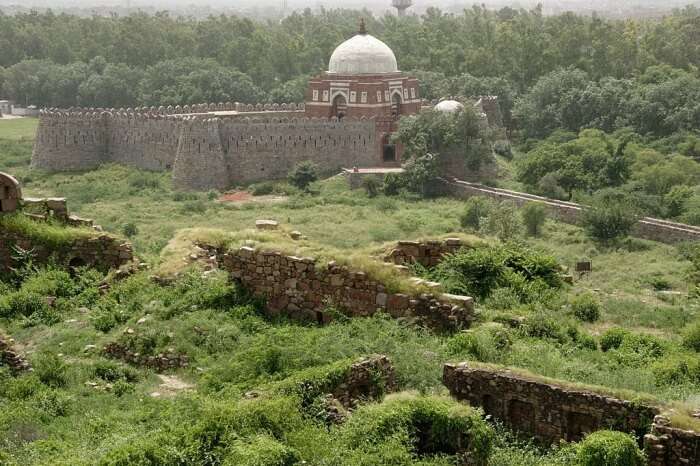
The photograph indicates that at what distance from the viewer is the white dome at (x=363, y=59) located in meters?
46.0

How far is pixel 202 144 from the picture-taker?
134ft

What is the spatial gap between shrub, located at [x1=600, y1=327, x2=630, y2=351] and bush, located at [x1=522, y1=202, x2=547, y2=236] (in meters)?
22.4

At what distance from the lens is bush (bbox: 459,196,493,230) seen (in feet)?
109

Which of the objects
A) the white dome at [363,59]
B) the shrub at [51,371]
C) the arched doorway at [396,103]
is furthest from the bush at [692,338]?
the white dome at [363,59]

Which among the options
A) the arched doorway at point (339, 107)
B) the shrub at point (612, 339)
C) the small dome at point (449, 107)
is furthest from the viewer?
the arched doorway at point (339, 107)

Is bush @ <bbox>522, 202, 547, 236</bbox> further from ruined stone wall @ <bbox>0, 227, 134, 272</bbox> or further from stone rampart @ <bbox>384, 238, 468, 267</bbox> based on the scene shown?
ruined stone wall @ <bbox>0, 227, 134, 272</bbox>

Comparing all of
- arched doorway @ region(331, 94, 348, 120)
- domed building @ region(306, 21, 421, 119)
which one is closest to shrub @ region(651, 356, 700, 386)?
domed building @ region(306, 21, 421, 119)

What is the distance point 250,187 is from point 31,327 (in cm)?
2894

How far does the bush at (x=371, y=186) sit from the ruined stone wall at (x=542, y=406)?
99.0 ft

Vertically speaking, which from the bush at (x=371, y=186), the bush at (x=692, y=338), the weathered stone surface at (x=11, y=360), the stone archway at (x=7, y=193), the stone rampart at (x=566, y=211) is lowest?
the stone rampart at (x=566, y=211)

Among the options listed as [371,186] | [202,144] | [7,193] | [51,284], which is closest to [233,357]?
[51,284]

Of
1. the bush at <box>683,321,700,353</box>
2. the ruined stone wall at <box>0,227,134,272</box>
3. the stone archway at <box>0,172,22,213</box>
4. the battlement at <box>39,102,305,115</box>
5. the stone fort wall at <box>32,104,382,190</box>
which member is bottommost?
the stone fort wall at <box>32,104,382,190</box>

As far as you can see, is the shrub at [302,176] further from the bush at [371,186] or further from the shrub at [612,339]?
the shrub at [612,339]

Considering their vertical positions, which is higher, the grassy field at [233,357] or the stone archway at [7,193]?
the stone archway at [7,193]
